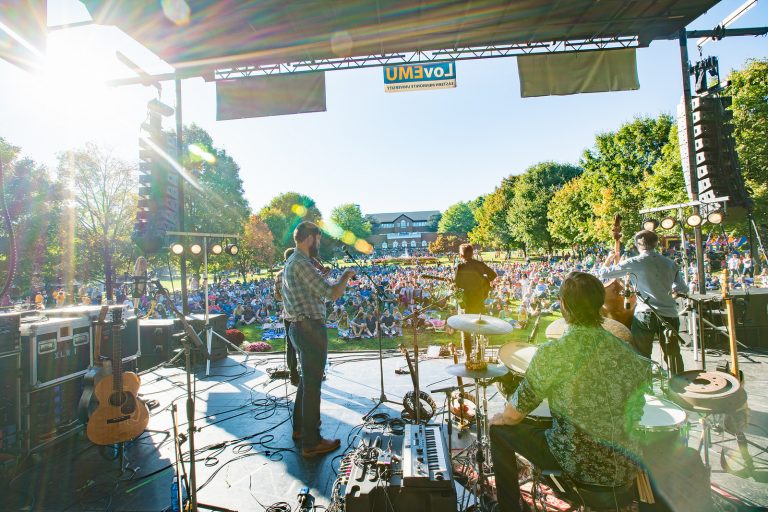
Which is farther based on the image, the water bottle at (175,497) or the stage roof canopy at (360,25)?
the stage roof canopy at (360,25)

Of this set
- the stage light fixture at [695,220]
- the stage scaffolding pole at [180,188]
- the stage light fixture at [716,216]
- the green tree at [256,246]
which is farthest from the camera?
the green tree at [256,246]

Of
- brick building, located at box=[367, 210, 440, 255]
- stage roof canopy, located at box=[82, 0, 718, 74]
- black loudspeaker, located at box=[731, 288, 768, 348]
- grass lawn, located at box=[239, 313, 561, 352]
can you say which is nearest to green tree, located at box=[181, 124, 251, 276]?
grass lawn, located at box=[239, 313, 561, 352]

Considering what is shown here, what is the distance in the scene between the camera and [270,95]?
21.2ft

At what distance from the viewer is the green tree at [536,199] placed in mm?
37250

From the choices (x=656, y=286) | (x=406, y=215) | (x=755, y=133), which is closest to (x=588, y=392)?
(x=656, y=286)

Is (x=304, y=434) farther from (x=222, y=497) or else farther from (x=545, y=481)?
(x=545, y=481)

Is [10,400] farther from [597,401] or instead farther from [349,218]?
[349,218]

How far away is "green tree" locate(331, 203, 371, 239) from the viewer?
69000 millimetres

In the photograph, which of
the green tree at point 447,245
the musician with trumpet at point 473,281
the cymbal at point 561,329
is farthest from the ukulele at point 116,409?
the green tree at point 447,245

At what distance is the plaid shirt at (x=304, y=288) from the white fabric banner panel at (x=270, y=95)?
13.5ft

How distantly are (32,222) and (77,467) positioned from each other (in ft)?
64.0

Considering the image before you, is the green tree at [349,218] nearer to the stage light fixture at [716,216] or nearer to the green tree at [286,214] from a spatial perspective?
the green tree at [286,214]

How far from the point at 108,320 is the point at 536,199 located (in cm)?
3894

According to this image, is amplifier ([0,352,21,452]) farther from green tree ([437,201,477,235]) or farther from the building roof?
the building roof
